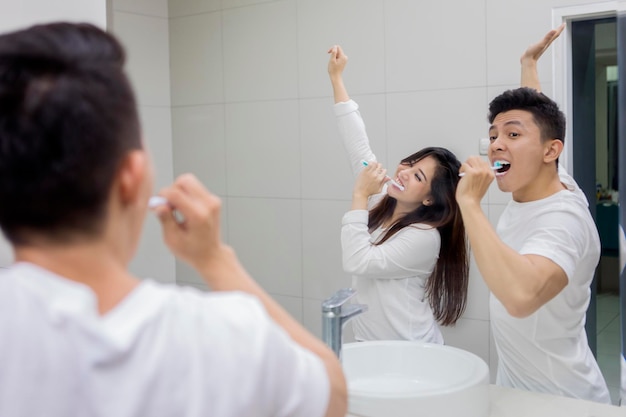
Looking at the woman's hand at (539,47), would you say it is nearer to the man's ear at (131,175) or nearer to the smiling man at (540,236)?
the smiling man at (540,236)

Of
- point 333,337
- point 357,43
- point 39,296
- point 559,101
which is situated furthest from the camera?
point 357,43

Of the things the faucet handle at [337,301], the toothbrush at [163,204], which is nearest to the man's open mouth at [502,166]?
the faucet handle at [337,301]

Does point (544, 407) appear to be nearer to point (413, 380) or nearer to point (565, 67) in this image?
point (413, 380)

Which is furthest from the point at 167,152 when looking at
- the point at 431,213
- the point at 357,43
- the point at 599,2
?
the point at 599,2

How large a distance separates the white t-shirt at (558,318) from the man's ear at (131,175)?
0.84m

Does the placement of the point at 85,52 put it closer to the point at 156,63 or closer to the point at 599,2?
the point at 599,2

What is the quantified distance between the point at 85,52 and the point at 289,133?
1099 mm

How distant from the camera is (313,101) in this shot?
4.93 feet

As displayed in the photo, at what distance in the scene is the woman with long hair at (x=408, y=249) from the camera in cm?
131

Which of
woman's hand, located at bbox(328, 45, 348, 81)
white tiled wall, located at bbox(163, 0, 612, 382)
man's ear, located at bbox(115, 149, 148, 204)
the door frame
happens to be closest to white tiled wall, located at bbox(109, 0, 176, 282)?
white tiled wall, located at bbox(163, 0, 612, 382)

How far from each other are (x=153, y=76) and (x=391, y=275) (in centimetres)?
80

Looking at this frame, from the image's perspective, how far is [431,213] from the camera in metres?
1.31

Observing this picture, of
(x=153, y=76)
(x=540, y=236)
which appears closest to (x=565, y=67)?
(x=540, y=236)

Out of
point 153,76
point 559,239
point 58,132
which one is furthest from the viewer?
point 153,76
